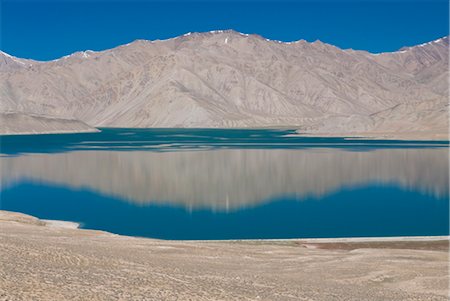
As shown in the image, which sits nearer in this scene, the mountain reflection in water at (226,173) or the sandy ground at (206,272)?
the sandy ground at (206,272)

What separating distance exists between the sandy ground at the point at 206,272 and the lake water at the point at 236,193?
46.0 feet

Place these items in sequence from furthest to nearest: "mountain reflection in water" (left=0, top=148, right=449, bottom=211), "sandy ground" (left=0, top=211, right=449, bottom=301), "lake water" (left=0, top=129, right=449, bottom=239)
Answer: "mountain reflection in water" (left=0, top=148, right=449, bottom=211), "lake water" (left=0, top=129, right=449, bottom=239), "sandy ground" (left=0, top=211, right=449, bottom=301)

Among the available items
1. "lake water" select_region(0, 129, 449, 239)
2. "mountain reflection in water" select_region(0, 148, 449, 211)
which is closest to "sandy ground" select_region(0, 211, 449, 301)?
"lake water" select_region(0, 129, 449, 239)

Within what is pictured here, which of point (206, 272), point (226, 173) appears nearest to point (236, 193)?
point (226, 173)

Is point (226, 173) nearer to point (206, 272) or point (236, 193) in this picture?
point (236, 193)

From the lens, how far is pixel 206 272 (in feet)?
91.5

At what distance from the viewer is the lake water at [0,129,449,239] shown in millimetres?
53719

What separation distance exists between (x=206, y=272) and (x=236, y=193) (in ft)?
152

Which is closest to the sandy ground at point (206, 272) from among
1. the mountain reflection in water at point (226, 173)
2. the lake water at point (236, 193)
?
the lake water at point (236, 193)

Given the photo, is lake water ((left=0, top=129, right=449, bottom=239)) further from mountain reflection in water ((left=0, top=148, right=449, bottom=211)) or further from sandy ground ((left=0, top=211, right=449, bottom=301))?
sandy ground ((left=0, top=211, right=449, bottom=301))

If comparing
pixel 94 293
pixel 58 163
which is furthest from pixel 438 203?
pixel 58 163

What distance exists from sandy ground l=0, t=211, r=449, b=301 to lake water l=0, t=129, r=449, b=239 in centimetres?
1404

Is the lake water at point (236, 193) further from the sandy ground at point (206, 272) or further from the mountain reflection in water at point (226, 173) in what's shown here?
the sandy ground at point (206, 272)

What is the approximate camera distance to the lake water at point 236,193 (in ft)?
176
